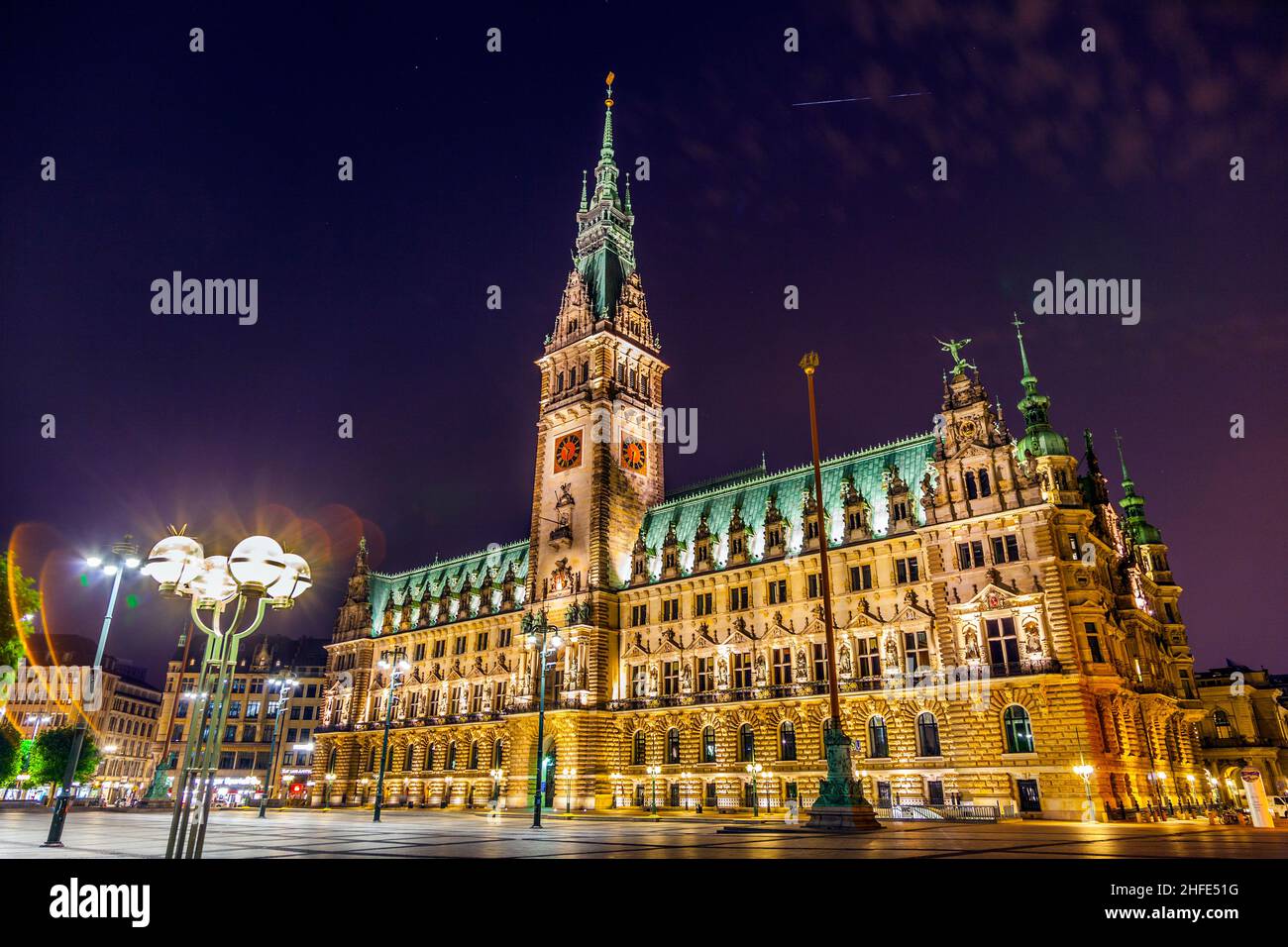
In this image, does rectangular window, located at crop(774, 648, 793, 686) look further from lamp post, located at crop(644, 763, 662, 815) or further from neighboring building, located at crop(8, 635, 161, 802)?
neighboring building, located at crop(8, 635, 161, 802)

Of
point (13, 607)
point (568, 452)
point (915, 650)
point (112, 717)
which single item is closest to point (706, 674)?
point (915, 650)

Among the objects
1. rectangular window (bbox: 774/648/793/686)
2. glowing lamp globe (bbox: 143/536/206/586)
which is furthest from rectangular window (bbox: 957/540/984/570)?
glowing lamp globe (bbox: 143/536/206/586)

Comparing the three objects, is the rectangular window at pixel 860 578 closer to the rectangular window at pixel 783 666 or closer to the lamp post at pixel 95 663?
the rectangular window at pixel 783 666

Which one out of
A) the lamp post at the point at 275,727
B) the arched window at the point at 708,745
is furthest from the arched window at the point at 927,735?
the lamp post at the point at 275,727

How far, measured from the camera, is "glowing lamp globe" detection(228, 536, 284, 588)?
1311cm

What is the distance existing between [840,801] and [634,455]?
48.6 metres

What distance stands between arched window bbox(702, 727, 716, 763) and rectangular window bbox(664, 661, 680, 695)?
176 inches

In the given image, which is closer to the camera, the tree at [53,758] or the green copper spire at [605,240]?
the tree at [53,758]

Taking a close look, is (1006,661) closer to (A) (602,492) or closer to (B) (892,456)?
(B) (892,456)

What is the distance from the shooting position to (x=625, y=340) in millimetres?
78375

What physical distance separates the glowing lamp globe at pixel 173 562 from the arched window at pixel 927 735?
4501 cm

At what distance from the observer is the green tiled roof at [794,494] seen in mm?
58531
